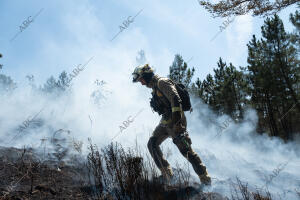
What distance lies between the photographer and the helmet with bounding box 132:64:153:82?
13.6 ft

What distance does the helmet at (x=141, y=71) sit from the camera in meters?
4.16

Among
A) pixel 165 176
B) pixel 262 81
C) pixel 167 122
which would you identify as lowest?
pixel 165 176

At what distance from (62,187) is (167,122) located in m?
1.91

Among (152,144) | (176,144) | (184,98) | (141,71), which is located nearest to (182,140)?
(176,144)

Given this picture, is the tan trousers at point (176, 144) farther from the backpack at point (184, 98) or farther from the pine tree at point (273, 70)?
the pine tree at point (273, 70)

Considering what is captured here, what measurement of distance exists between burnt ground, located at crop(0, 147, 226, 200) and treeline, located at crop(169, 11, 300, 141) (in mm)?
13549

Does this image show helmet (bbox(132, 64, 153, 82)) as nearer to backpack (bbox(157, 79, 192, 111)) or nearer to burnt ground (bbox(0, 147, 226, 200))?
backpack (bbox(157, 79, 192, 111))

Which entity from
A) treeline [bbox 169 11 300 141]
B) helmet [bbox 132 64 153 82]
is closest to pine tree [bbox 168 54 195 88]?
treeline [bbox 169 11 300 141]

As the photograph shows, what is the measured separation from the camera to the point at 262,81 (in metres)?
15.6

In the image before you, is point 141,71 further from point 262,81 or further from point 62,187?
point 262,81

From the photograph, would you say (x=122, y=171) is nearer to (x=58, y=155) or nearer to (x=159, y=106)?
(x=159, y=106)

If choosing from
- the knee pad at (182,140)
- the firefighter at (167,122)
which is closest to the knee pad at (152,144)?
the firefighter at (167,122)

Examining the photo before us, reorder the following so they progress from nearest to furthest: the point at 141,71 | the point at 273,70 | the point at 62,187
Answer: the point at 62,187 < the point at 141,71 < the point at 273,70

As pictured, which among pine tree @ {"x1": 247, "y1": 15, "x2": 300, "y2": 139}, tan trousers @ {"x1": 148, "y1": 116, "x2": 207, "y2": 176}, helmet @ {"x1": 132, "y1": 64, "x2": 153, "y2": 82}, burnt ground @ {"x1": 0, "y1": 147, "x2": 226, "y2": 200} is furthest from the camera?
pine tree @ {"x1": 247, "y1": 15, "x2": 300, "y2": 139}
